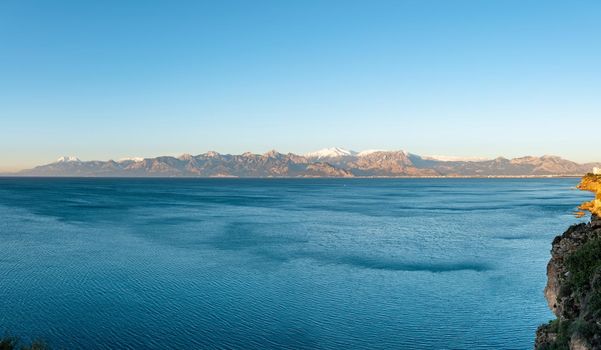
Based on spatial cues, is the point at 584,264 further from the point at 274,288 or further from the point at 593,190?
the point at 274,288

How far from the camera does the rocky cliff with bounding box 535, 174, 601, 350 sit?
19.4 meters

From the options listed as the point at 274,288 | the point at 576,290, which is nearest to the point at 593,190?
the point at 576,290

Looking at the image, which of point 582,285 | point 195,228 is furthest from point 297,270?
point 195,228

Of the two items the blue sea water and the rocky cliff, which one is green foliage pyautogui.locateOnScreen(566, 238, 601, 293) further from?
the blue sea water

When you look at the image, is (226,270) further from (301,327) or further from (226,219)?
(226,219)

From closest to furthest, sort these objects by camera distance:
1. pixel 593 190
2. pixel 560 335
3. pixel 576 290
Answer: pixel 560 335 < pixel 576 290 < pixel 593 190

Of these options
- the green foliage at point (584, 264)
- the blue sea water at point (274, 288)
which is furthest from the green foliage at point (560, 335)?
the blue sea water at point (274, 288)

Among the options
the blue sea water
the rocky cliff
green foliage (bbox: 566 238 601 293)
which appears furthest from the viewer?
the blue sea water

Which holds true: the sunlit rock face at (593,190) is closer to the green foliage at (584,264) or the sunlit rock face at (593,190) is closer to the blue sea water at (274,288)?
the green foliage at (584,264)

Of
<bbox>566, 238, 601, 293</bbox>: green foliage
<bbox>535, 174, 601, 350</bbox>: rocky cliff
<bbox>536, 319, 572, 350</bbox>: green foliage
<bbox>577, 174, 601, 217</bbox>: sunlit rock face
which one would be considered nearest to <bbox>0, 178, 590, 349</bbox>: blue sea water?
<bbox>535, 174, 601, 350</bbox>: rocky cliff

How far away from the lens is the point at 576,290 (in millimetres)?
24547

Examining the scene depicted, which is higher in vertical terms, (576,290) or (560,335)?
(576,290)

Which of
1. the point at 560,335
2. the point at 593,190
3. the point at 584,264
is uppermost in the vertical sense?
the point at 593,190

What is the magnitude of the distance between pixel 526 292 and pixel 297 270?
80.7 feet
